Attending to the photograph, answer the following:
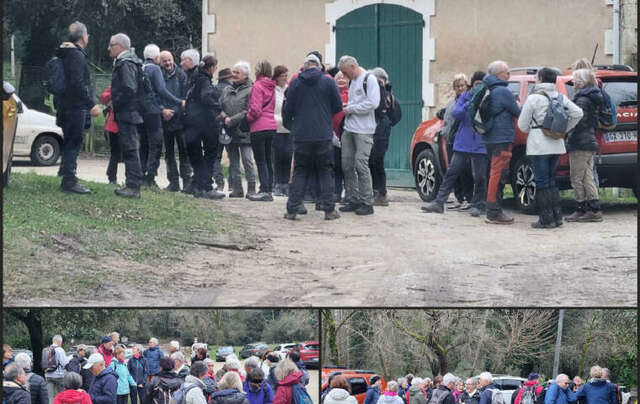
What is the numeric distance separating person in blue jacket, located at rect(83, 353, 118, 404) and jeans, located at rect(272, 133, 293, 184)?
3.00 metres

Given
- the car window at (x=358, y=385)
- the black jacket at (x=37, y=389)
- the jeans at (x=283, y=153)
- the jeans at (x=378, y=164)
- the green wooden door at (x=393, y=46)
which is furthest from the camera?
the green wooden door at (x=393, y=46)

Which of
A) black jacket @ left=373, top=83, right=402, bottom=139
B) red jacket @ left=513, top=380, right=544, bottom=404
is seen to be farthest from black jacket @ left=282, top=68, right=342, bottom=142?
red jacket @ left=513, top=380, right=544, bottom=404

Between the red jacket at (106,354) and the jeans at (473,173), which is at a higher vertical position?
the jeans at (473,173)

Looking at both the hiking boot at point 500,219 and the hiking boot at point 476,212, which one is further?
the hiking boot at point 476,212

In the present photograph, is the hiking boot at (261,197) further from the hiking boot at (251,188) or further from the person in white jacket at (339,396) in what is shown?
the person in white jacket at (339,396)

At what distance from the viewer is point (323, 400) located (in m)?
11.7

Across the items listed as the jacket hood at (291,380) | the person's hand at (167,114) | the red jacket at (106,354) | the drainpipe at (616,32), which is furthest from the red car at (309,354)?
the drainpipe at (616,32)

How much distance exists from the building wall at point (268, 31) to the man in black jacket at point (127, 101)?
1795 mm

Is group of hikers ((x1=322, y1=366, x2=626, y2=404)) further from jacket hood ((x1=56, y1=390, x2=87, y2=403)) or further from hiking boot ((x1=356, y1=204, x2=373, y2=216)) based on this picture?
jacket hood ((x1=56, y1=390, x2=87, y2=403))

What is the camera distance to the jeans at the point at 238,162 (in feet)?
44.0

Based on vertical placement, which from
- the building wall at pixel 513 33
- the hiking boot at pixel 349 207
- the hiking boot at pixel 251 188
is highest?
the building wall at pixel 513 33

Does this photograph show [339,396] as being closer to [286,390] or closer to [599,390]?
[286,390]

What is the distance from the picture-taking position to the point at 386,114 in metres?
13.0

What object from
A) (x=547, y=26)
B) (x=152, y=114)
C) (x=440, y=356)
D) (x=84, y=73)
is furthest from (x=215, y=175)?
(x=547, y=26)
